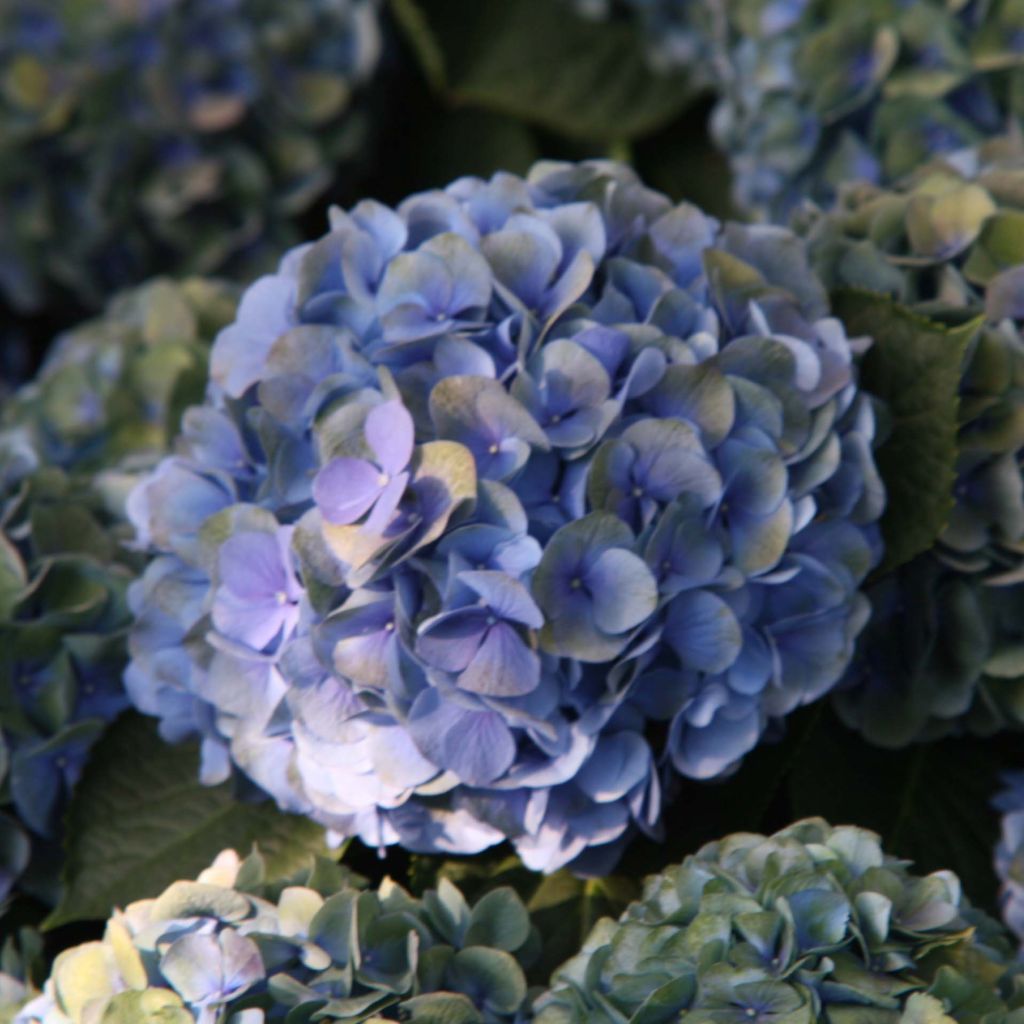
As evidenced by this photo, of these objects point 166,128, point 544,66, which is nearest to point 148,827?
point 166,128

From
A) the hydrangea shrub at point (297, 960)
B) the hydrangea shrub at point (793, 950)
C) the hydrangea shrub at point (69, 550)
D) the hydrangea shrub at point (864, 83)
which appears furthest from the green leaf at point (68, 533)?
the hydrangea shrub at point (864, 83)

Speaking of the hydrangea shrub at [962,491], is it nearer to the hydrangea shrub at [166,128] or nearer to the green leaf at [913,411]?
the green leaf at [913,411]

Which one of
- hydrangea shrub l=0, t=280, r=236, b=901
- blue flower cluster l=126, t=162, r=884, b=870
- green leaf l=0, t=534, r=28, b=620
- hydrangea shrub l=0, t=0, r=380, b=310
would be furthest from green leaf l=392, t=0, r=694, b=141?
green leaf l=0, t=534, r=28, b=620

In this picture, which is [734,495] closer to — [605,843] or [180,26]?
[605,843]

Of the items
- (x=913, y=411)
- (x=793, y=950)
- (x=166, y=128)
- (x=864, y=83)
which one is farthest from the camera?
(x=166, y=128)

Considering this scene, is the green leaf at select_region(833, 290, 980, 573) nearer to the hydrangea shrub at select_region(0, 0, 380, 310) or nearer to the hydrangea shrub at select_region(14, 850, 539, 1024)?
the hydrangea shrub at select_region(14, 850, 539, 1024)

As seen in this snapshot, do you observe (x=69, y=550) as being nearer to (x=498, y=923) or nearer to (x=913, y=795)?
(x=498, y=923)

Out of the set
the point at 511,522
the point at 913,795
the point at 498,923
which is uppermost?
the point at 511,522
